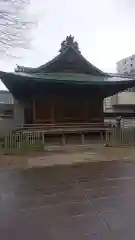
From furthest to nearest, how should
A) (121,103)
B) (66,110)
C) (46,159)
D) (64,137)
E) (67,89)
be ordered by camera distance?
(121,103) < (66,110) < (67,89) < (64,137) < (46,159)

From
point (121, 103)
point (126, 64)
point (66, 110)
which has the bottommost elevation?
point (66, 110)

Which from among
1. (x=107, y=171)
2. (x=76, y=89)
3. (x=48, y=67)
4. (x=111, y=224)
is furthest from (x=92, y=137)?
(x=111, y=224)

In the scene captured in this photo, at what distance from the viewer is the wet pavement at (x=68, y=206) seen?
425 centimetres

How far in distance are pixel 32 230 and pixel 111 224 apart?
1118 millimetres

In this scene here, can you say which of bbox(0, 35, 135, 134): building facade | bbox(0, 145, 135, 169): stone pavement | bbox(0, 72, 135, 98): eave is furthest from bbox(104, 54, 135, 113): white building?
bbox(0, 145, 135, 169): stone pavement

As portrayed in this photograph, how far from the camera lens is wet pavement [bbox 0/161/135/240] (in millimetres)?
4250

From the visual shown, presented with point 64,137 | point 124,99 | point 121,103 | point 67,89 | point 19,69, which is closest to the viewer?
point 64,137

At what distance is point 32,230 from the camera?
4.34 metres

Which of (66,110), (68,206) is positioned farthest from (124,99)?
(68,206)

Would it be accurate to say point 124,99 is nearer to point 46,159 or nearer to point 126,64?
point 46,159

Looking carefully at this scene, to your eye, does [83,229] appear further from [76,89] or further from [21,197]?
[76,89]

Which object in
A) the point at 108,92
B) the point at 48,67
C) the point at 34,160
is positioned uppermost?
the point at 48,67

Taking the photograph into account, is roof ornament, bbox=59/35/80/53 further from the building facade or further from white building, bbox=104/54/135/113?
white building, bbox=104/54/135/113

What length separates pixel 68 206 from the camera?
18.4 feet
